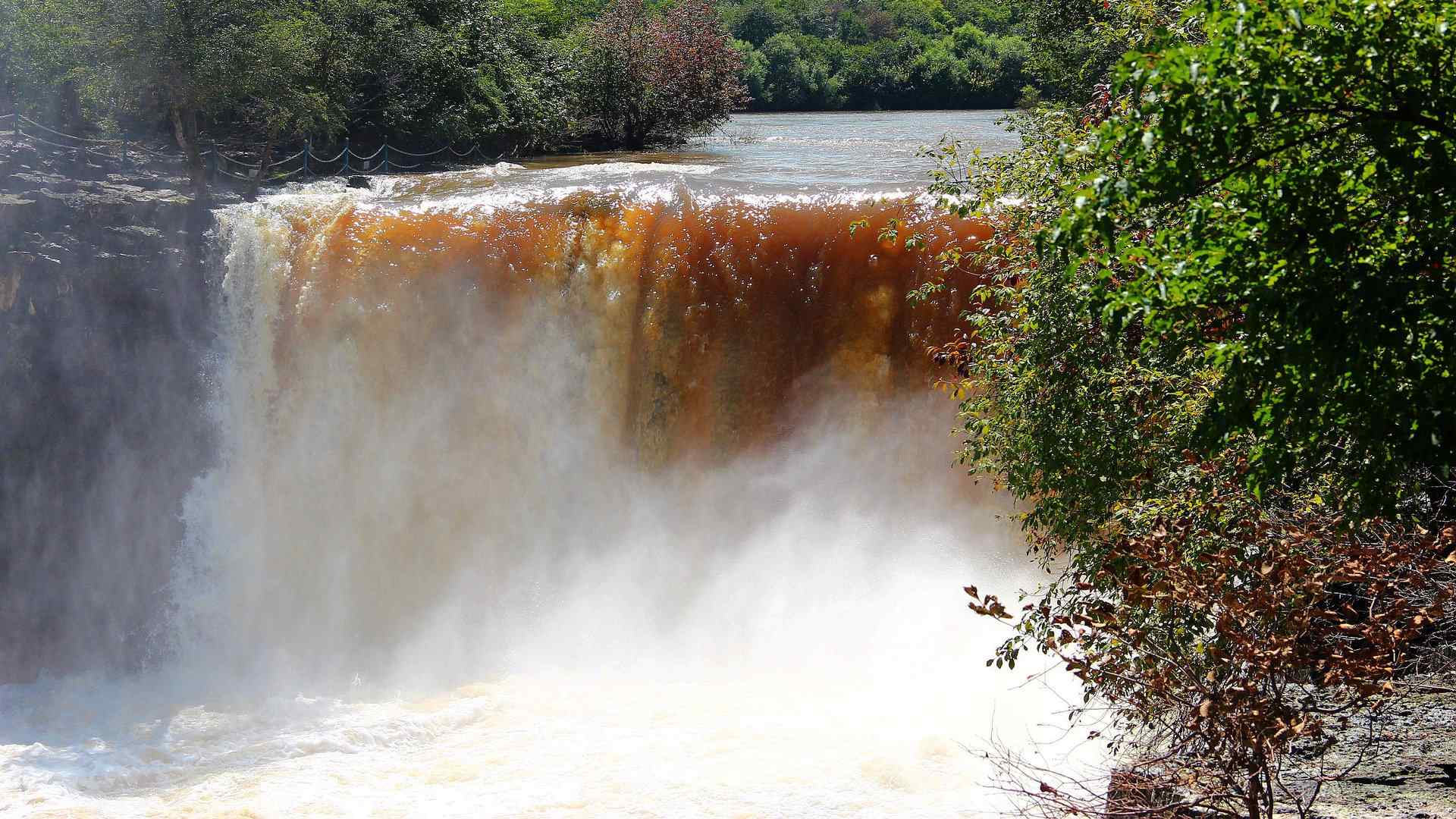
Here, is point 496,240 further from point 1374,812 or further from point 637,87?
point 637,87

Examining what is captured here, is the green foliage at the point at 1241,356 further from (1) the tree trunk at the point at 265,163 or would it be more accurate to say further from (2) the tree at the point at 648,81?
(2) the tree at the point at 648,81

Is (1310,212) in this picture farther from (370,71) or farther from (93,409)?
(370,71)

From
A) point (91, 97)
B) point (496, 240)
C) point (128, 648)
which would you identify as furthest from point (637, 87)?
point (128, 648)

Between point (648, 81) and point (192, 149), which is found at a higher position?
point (648, 81)

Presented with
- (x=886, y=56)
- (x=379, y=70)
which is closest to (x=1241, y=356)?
(x=379, y=70)

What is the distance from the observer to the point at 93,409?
13.0 m

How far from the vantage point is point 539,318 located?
1253 centimetres

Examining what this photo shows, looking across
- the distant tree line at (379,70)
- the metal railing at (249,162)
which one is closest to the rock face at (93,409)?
the metal railing at (249,162)

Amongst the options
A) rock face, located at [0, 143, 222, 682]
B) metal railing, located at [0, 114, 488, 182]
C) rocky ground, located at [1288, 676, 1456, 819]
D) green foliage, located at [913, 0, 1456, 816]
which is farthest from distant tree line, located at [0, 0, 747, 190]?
rocky ground, located at [1288, 676, 1456, 819]

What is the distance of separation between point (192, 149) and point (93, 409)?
331cm

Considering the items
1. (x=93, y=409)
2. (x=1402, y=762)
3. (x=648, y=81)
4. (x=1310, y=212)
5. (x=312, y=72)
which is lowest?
(x=1402, y=762)

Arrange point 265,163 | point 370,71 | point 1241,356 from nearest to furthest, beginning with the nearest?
1. point 1241,356
2. point 265,163
3. point 370,71

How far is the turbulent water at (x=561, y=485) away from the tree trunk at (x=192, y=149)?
41.9 inches

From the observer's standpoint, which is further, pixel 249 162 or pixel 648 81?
pixel 648 81
